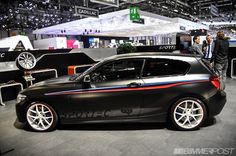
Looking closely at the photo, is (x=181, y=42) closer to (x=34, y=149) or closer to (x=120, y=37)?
(x=34, y=149)

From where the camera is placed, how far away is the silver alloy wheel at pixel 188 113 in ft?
9.83

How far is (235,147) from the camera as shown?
250cm

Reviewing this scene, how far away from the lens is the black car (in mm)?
2947

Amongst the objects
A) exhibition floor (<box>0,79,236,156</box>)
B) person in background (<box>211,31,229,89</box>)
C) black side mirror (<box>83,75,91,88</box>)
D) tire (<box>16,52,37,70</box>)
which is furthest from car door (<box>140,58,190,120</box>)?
tire (<box>16,52,37,70</box>)

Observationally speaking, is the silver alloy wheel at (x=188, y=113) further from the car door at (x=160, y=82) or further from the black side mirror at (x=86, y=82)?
the black side mirror at (x=86, y=82)

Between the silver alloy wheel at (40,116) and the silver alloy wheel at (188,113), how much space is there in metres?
1.91

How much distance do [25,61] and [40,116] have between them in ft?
9.70

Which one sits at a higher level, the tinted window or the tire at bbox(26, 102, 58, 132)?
the tinted window

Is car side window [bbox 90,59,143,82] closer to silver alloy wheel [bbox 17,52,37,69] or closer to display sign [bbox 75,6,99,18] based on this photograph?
silver alloy wheel [bbox 17,52,37,69]

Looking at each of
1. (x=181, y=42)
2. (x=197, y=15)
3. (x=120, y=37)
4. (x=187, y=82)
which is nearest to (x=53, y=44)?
(x=181, y=42)

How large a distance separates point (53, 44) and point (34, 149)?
1272 cm

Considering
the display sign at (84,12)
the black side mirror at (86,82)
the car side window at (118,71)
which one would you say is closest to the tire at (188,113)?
the car side window at (118,71)

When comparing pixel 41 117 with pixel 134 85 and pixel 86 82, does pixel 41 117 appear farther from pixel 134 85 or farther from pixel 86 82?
pixel 134 85

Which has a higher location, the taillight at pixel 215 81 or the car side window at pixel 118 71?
the car side window at pixel 118 71
